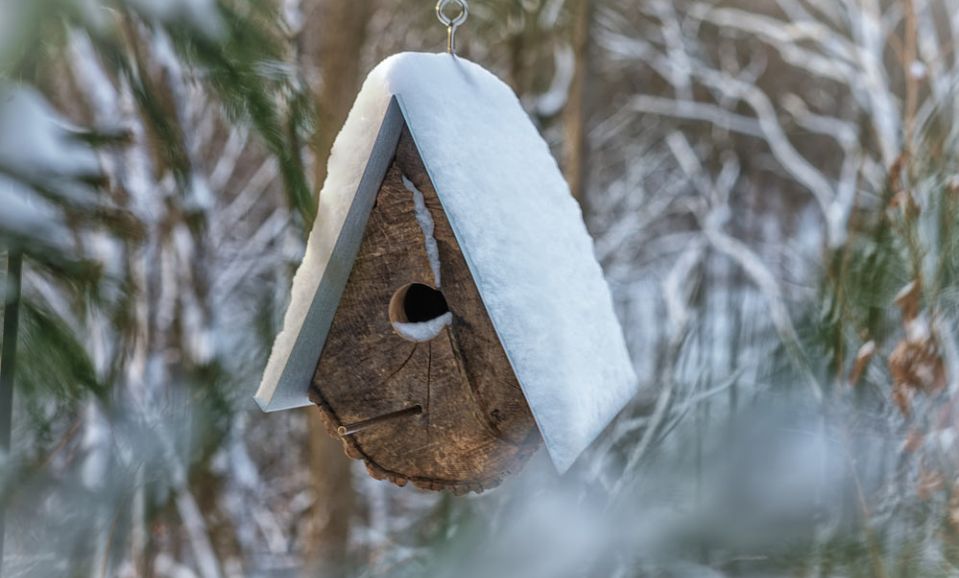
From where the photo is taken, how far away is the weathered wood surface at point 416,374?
1051 millimetres

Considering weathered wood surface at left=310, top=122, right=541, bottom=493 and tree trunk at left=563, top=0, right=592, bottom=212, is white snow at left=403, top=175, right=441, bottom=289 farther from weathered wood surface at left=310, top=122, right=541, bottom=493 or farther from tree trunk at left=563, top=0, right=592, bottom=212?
tree trunk at left=563, top=0, right=592, bottom=212

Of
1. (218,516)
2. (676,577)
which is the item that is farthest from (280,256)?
(676,577)

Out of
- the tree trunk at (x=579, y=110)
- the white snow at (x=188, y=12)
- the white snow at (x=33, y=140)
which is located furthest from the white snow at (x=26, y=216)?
the tree trunk at (x=579, y=110)

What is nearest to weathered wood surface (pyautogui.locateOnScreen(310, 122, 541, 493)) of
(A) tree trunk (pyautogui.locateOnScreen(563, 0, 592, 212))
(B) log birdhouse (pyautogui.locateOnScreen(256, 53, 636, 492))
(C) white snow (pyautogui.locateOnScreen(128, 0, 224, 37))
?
(B) log birdhouse (pyautogui.locateOnScreen(256, 53, 636, 492))

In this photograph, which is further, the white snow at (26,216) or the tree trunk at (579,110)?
the tree trunk at (579,110)

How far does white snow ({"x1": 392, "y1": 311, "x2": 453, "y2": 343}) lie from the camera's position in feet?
3.50

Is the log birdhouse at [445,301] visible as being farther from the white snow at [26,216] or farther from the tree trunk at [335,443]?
the tree trunk at [335,443]

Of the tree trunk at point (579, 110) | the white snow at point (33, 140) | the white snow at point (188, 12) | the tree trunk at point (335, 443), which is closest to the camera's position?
the white snow at point (33, 140)

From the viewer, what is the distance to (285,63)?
1191 mm

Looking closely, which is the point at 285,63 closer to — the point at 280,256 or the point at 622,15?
the point at 280,256

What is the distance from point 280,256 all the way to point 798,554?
3221 mm

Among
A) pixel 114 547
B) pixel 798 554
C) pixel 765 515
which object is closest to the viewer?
pixel 798 554

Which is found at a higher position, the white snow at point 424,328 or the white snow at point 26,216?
the white snow at point 26,216

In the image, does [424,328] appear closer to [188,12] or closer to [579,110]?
[188,12]
